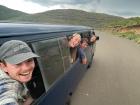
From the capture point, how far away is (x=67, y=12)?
168m

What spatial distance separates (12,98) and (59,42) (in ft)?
8.85

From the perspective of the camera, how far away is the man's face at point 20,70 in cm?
256

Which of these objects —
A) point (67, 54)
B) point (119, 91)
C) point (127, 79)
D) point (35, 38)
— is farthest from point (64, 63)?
point (127, 79)

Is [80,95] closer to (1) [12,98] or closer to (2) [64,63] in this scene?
(2) [64,63]

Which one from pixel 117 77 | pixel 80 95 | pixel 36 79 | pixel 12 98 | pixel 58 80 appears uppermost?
pixel 12 98

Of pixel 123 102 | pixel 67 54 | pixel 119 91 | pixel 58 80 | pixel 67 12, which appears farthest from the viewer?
pixel 67 12

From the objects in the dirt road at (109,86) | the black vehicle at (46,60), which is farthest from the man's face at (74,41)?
the dirt road at (109,86)

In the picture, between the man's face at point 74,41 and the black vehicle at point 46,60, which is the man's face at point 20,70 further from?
the man's face at point 74,41

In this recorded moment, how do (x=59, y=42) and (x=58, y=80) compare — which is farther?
(x=59, y=42)

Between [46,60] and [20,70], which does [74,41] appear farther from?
[20,70]

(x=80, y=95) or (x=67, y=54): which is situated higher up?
(x=67, y=54)

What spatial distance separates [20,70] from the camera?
260 cm

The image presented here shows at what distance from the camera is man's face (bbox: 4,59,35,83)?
2.56 metres

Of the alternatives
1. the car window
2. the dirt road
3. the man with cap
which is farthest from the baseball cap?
the dirt road
